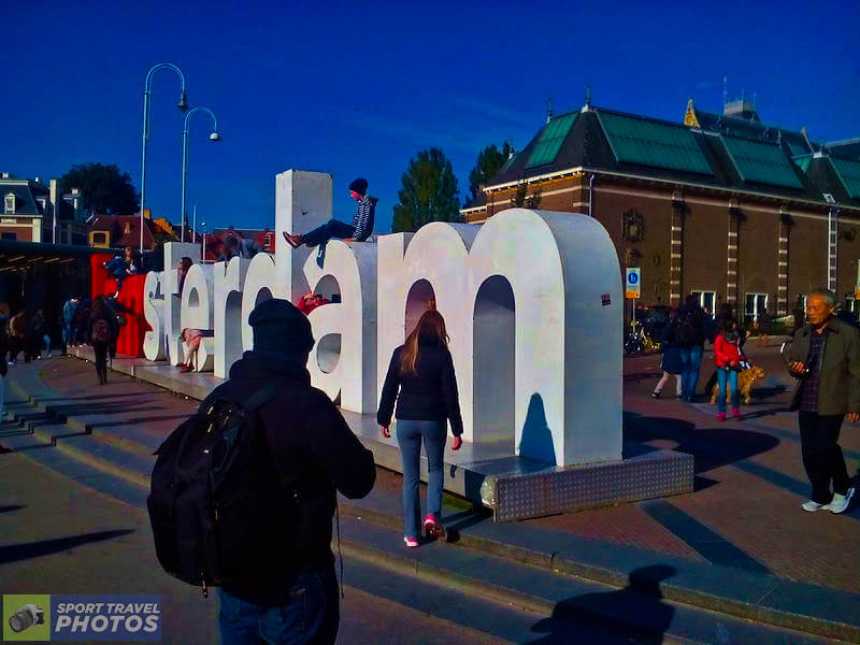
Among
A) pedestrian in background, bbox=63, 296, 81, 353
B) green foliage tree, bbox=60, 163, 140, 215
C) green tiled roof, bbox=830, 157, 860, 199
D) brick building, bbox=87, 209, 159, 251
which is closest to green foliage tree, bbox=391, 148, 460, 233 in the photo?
green tiled roof, bbox=830, 157, 860, 199

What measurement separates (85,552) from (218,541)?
4576 mm

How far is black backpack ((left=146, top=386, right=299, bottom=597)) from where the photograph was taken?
2.65 m

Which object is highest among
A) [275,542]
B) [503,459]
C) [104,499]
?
[275,542]

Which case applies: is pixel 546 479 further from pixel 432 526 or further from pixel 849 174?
pixel 849 174

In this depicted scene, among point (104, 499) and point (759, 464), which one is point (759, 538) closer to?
point (759, 464)

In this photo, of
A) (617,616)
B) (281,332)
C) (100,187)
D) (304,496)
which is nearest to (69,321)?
(617,616)

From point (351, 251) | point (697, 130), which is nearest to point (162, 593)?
point (351, 251)

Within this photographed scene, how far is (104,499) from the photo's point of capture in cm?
849

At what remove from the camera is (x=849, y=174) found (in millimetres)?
46438

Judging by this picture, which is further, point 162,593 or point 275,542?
point 162,593

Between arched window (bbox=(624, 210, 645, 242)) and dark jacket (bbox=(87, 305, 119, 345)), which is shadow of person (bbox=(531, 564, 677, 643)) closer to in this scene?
dark jacket (bbox=(87, 305, 119, 345))

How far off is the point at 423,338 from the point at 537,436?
80.6 inches

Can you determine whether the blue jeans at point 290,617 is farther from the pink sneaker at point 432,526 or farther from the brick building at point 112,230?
the brick building at point 112,230

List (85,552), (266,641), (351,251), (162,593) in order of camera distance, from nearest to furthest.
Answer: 1. (266,641)
2. (162,593)
3. (85,552)
4. (351,251)
